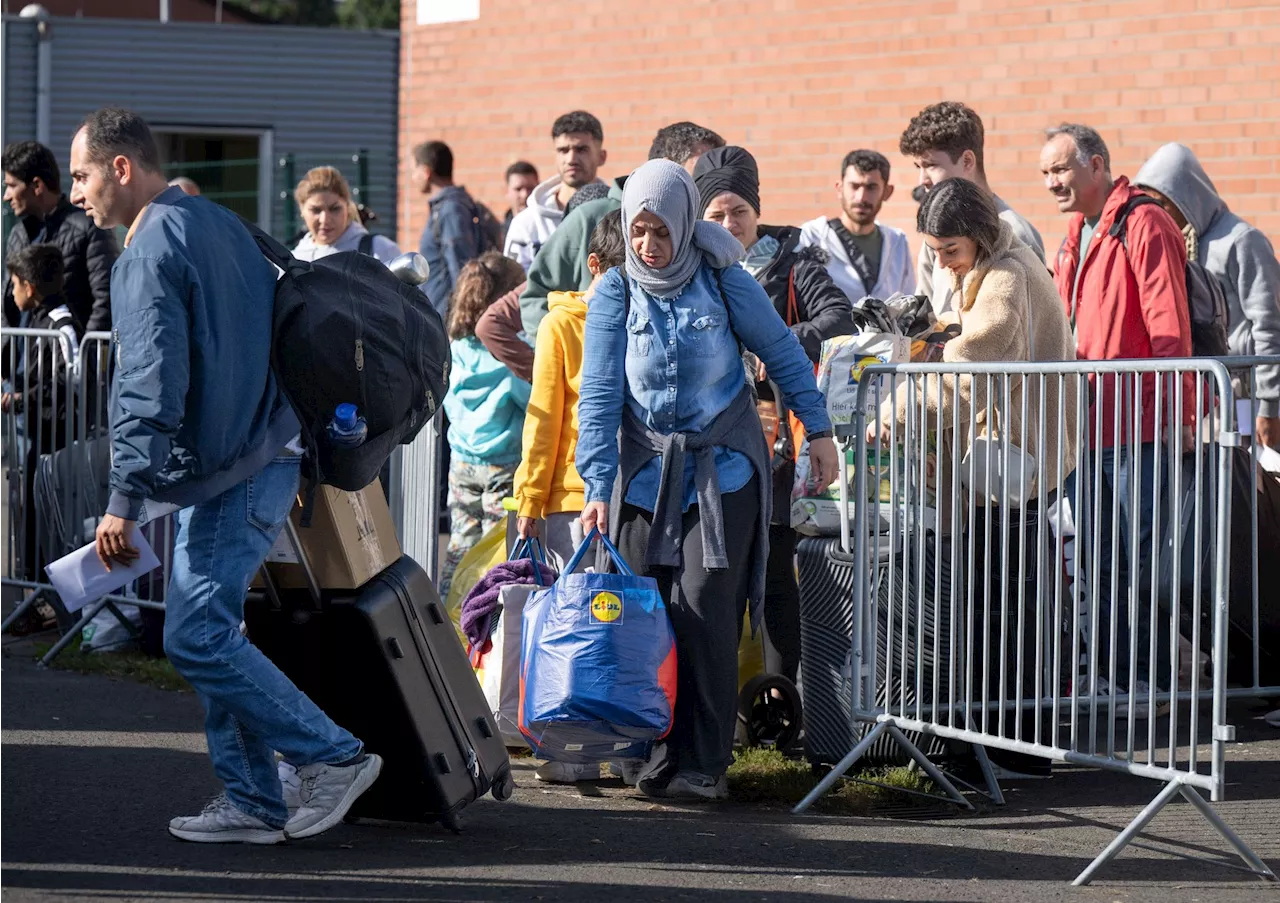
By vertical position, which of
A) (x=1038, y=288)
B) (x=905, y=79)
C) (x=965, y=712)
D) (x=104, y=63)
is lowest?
(x=965, y=712)

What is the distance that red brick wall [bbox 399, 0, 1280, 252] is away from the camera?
10.3 meters

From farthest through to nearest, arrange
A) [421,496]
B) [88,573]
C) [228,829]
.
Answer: [421,496], [228,829], [88,573]

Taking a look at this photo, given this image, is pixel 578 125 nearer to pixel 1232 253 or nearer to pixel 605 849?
pixel 1232 253

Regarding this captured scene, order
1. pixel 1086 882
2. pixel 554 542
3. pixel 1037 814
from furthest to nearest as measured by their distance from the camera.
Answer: pixel 554 542, pixel 1037 814, pixel 1086 882

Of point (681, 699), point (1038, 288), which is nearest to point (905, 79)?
point (1038, 288)

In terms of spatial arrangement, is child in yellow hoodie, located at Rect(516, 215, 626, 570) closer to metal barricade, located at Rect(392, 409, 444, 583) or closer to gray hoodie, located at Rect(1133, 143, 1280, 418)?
metal barricade, located at Rect(392, 409, 444, 583)

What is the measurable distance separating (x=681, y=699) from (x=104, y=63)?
18.4 metres

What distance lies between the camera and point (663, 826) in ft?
17.4

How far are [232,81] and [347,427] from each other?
18.7 meters

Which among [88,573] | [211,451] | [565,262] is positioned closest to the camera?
[211,451]

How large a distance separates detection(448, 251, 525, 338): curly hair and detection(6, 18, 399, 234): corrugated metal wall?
1369cm

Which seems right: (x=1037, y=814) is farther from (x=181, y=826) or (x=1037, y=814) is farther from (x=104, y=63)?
(x=104, y=63)

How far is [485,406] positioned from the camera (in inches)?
298

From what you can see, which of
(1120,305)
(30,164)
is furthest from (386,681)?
(30,164)
